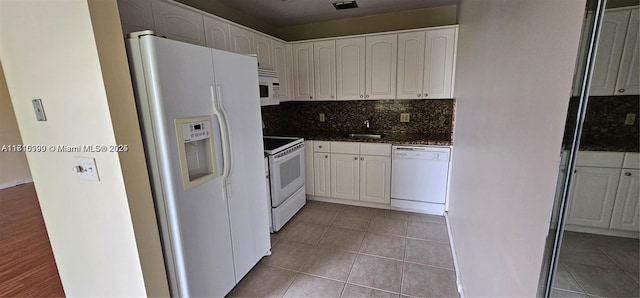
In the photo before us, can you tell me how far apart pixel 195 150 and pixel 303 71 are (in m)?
2.25

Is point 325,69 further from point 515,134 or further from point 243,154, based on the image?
point 515,134

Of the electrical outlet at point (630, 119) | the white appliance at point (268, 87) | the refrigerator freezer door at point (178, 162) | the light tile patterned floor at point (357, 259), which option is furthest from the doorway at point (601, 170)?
the white appliance at point (268, 87)

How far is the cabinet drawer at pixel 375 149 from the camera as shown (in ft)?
9.95

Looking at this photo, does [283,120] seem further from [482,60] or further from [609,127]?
[609,127]

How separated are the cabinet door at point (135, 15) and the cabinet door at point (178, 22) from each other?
5cm

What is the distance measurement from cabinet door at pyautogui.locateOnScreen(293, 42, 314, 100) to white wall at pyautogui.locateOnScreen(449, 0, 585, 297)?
2.05 m

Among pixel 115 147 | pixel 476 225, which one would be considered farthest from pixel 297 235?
pixel 115 147

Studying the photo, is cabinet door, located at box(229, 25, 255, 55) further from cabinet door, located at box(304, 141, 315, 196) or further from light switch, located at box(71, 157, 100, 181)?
light switch, located at box(71, 157, 100, 181)

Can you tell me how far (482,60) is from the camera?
1635mm

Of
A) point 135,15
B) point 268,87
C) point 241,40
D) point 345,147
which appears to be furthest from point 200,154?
point 345,147

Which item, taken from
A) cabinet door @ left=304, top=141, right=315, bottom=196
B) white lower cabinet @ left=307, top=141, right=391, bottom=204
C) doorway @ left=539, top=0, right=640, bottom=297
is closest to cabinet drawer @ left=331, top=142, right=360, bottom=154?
white lower cabinet @ left=307, top=141, right=391, bottom=204

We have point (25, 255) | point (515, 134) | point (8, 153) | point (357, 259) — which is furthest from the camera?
point (8, 153)

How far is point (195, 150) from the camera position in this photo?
5.24ft

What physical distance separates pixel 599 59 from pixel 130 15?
2.24 metres
